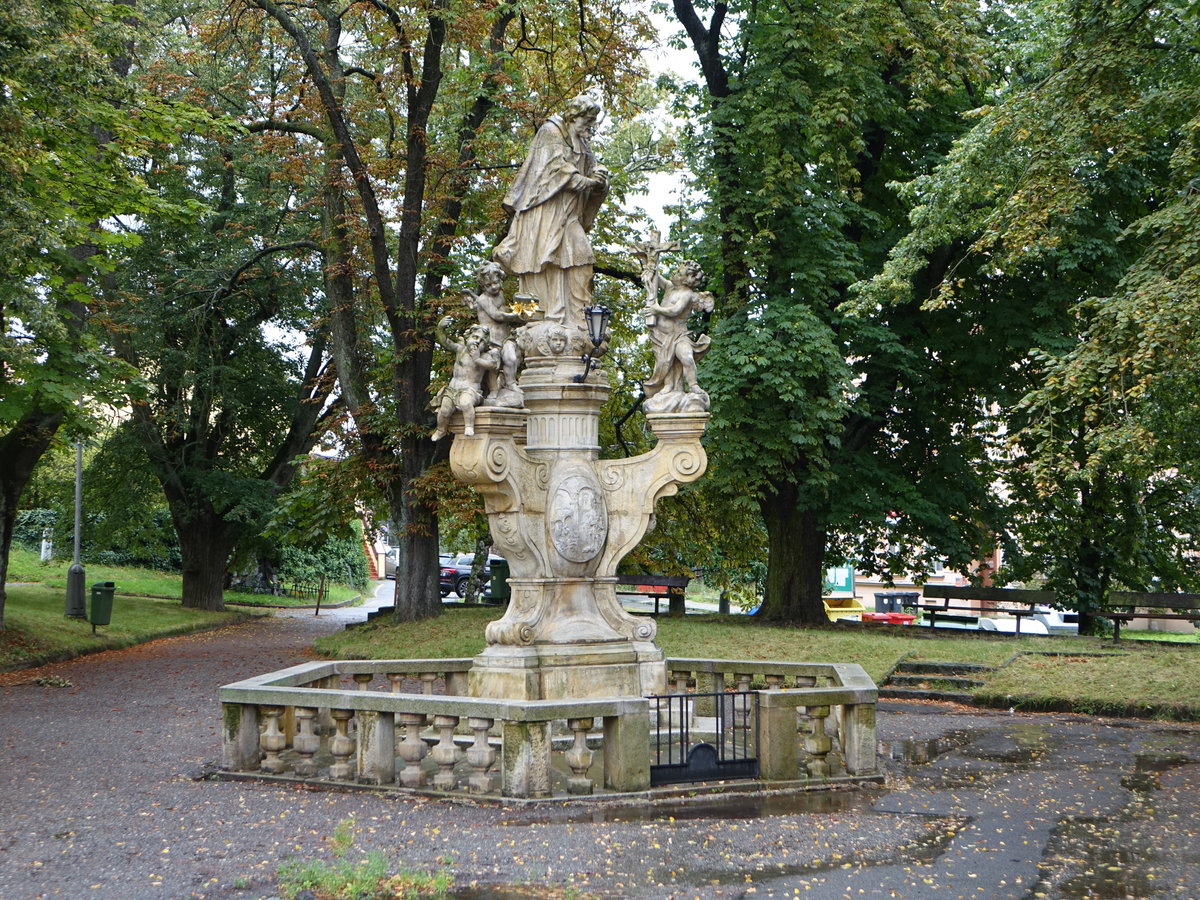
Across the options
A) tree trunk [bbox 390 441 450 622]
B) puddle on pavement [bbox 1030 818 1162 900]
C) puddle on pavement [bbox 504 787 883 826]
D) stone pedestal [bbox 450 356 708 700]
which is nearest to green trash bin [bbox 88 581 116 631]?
tree trunk [bbox 390 441 450 622]

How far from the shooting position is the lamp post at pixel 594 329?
1106 centimetres

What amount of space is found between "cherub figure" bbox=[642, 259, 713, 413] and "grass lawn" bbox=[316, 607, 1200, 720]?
706 centimetres

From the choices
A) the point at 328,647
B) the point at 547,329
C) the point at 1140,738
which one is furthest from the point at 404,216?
the point at 1140,738

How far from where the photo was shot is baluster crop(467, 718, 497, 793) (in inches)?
375

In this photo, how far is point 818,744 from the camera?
416 inches

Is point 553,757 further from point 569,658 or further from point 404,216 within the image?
point 404,216

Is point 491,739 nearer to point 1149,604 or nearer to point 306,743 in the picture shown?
point 306,743

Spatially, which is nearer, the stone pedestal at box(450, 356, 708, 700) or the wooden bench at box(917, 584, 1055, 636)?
the stone pedestal at box(450, 356, 708, 700)

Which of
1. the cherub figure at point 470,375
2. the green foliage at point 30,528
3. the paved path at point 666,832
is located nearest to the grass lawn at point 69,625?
the paved path at point 666,832

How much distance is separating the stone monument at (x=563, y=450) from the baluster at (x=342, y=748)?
1.37m

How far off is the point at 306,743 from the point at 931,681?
10.3 metres

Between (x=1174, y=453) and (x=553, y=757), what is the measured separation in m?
10.0

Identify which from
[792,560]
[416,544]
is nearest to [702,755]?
[416,544]

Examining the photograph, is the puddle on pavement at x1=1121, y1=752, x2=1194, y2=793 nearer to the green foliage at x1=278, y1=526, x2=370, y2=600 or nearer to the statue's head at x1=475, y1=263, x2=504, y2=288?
the statue's head at x1=475, y1=263, x2=504, y2=288
